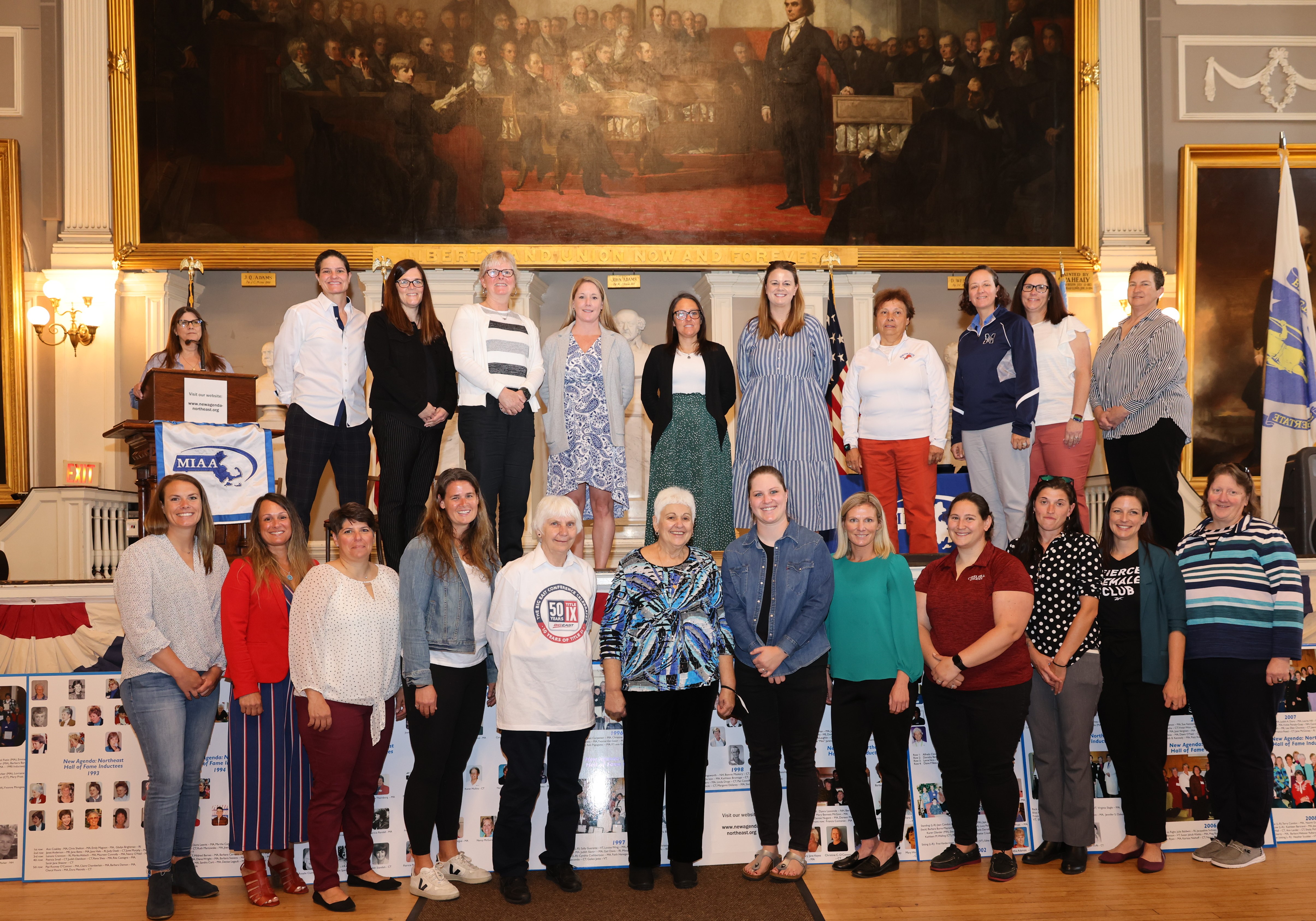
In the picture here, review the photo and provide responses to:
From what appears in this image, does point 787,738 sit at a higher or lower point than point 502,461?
lower

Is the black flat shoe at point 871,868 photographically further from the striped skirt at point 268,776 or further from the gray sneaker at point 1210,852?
the striped skirt at point 268,776

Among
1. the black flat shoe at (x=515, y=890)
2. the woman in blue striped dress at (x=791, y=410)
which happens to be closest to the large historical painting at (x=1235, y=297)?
the woman in blue striped dress at (x=791, y=410)

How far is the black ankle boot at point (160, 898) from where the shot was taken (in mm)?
3861

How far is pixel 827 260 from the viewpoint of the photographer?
9547 millimetres

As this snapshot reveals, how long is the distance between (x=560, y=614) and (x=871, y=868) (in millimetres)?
1674

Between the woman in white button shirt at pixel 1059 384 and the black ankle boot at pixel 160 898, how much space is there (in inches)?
174

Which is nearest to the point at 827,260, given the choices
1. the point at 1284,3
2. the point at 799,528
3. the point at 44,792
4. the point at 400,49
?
the point at 400,49

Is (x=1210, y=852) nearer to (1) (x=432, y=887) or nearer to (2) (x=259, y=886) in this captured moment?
(1) (x=432, y=887)

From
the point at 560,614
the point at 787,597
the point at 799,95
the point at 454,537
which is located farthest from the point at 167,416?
the point at 799,95

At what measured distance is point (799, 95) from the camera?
9.67 meters

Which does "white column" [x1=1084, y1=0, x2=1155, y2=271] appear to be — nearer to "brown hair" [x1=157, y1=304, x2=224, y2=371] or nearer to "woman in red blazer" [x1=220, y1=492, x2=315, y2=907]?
"brown hair" [x1=157, y1=304, x2=224, y2=371]

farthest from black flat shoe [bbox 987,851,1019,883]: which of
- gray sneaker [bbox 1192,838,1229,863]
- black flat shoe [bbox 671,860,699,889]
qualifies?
black flat shoe [bbox 671,860,699,889]

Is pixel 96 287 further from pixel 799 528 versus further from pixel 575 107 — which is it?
pixel 799 528

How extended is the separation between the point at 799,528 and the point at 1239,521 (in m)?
2.03
